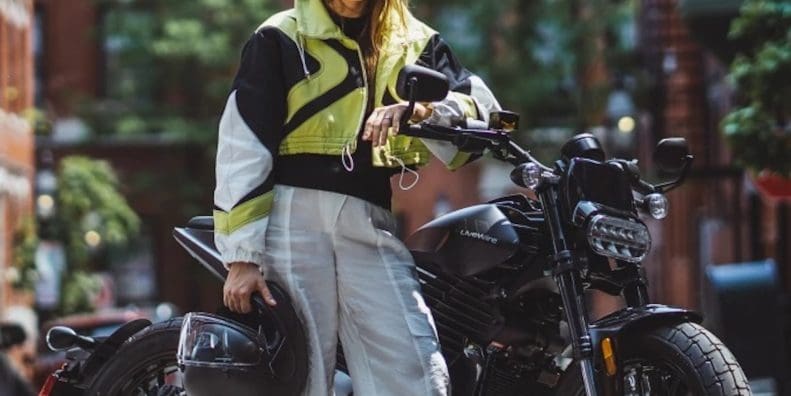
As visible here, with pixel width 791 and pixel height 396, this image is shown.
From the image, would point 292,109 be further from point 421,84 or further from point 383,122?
point 421,84

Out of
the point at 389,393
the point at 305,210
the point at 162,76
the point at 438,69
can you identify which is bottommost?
the point at 162,76

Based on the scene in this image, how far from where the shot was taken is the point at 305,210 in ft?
15.3

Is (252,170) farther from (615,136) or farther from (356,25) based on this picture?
(615,136)

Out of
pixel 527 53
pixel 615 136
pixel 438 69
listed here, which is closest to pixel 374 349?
pixel 438 69

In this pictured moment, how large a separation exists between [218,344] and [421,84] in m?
0.87

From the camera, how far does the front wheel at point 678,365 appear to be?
4164mm

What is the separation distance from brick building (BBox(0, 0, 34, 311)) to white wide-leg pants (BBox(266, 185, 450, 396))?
2298 cm

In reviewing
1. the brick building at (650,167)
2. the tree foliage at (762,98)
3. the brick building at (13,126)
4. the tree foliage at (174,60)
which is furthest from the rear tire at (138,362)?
the tree foliage at (174,60)

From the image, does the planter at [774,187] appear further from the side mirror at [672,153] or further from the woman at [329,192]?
the woman at [329,192]

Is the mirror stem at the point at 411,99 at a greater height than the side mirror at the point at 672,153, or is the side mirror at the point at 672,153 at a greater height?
the mirror stem at the point at 411,99

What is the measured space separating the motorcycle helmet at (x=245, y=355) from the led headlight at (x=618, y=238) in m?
0.82

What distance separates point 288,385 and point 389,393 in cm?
26

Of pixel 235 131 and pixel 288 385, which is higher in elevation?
pixel 235 131

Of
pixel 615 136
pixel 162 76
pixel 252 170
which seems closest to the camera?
pixel 252 170
